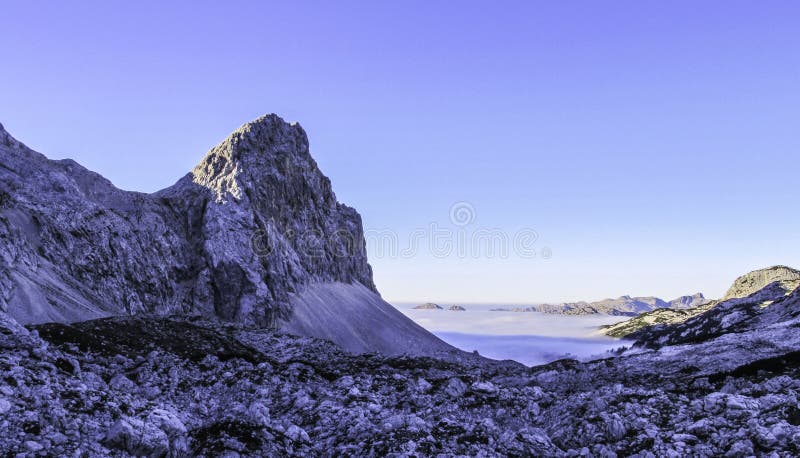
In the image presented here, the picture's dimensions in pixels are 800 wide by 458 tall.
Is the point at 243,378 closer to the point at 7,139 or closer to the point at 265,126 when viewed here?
the point at 7,139

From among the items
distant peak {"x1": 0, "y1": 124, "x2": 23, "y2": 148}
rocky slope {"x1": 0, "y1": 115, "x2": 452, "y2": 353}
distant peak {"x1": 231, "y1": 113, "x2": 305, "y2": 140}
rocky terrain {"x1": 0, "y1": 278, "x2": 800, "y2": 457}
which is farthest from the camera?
distant peak {"x1": 231, "y1": 113, "x2": 305, "y2": 140}

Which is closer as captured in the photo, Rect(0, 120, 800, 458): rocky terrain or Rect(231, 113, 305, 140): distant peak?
Rect(0, 120, 800, 458): rocky terrain

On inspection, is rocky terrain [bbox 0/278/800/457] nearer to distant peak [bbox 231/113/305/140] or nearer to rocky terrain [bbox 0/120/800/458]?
rocky terrain [bbox 0/120/800/458]

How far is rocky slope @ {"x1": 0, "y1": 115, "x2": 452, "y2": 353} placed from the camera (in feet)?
189

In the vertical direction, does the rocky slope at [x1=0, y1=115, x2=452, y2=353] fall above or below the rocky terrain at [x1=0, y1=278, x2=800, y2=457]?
above

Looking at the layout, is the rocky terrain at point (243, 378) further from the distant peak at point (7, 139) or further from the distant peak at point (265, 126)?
the distant peak at point (265, 126)

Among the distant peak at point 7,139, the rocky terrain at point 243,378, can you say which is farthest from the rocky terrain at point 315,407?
the distant peak at point 7,139

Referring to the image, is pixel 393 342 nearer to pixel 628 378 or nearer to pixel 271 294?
pixel 271 294

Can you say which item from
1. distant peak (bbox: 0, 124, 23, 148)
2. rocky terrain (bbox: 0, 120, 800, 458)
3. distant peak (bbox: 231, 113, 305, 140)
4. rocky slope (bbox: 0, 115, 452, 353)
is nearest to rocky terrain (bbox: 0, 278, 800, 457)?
rocky terrain (bbox: 0, 120, 800, 458)

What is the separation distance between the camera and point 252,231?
104 m

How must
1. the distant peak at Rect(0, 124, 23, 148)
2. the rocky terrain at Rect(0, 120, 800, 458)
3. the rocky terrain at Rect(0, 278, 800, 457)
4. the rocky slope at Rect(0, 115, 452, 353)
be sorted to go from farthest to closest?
the distant peak at Rect(0, 124, 23, 148) → the rocky slope at Rect(0, 115, 452, 353) → the rocky terrain at Rect(0, 120, 800, 458) → the rocky terrain at Rect(0, 278, 800, 457)

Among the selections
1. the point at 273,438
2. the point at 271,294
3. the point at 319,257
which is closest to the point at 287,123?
the point at 319,257

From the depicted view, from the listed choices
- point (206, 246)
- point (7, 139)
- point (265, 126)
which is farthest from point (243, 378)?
point (265, 126)

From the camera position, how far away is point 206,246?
95688 millimetres
